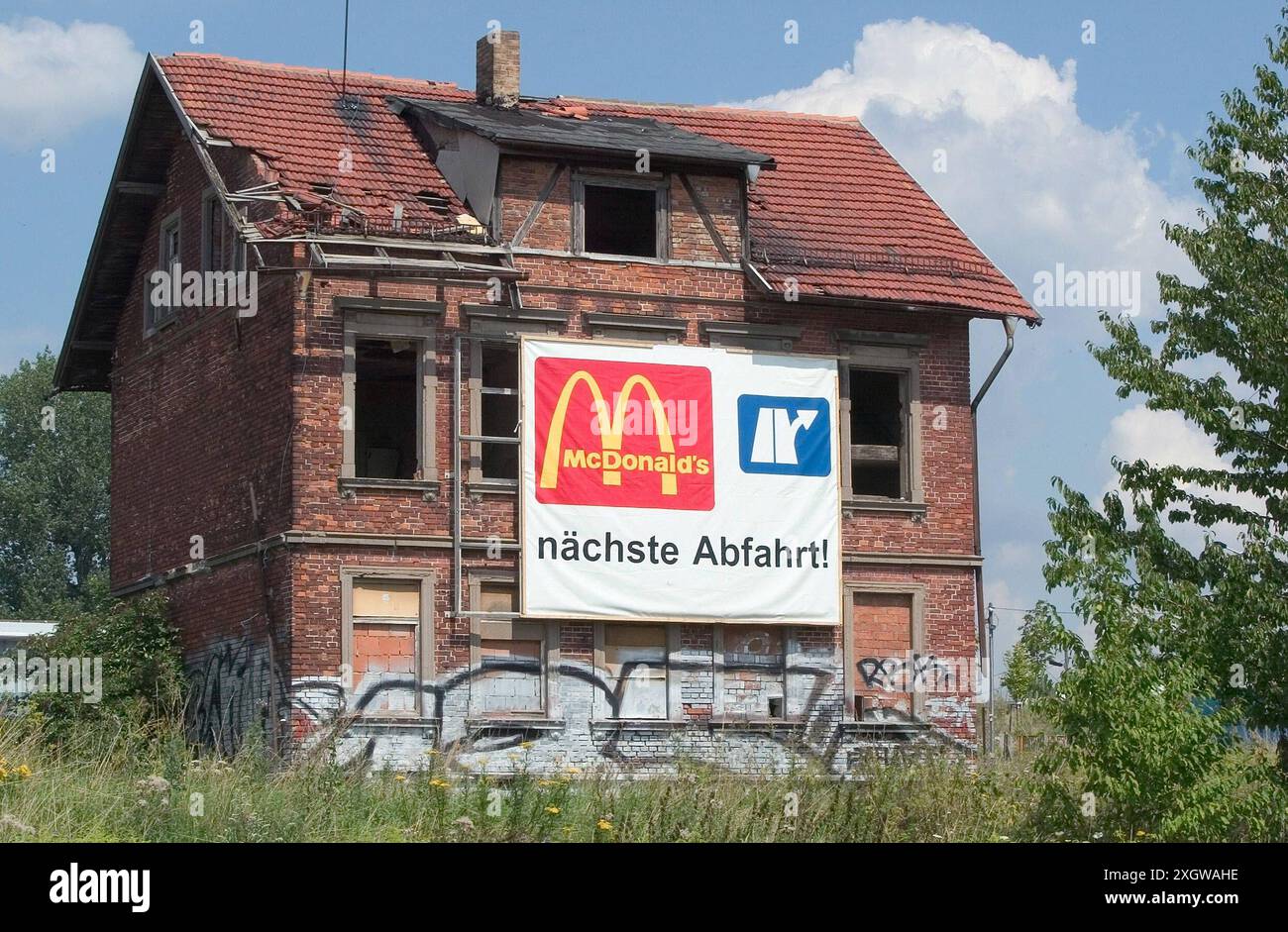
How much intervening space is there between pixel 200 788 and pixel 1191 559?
13.3 metres

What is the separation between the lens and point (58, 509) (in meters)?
66.4

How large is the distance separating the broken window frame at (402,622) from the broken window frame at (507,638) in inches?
22.5

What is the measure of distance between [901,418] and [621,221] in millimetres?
5037

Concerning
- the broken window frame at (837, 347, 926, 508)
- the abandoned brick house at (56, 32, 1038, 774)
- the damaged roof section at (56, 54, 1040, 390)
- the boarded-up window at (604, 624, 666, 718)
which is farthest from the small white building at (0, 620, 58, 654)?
the broken window frame at (837, 347, 926, 508)

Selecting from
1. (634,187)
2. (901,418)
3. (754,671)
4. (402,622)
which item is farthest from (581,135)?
(754,671)

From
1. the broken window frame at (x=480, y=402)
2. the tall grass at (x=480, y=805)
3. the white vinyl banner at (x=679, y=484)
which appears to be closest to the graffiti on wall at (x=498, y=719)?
the white vinyl banner at (x=679, y=484)

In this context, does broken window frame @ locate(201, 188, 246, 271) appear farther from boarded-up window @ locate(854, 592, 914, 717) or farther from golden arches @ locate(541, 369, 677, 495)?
boarded-up window @ locate(854, 592, 914, 717)

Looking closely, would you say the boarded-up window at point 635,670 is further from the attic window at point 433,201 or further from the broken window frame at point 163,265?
the broken window frame at point 163,265

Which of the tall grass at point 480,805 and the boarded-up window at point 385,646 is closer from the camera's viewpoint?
the tall grass at point 480,805

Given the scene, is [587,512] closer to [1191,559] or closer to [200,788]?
[1191,559]

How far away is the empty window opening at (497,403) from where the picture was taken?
2592 centimetres
